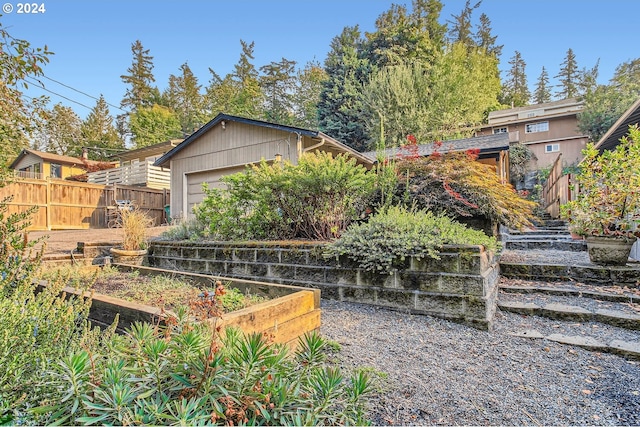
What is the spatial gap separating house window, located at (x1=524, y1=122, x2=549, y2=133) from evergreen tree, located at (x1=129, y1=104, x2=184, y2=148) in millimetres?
25727

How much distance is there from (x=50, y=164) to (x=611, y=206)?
25.5 m

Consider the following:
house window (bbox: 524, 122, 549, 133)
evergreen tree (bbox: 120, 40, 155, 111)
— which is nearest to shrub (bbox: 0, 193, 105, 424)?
house window (bbox: 524, 122, 549, 133)

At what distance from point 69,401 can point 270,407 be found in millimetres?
624

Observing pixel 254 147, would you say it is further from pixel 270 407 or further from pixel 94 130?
pixel 94 130

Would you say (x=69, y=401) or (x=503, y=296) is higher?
(x=69, y=401)

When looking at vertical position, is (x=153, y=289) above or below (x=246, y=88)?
below

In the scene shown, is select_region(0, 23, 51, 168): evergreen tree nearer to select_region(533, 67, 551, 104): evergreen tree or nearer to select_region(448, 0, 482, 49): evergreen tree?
select_region(448, 0, 482, 49): evergreen tree

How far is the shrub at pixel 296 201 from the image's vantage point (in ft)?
13.8

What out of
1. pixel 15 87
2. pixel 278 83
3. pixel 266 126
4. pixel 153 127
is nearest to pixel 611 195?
pixel 15 87

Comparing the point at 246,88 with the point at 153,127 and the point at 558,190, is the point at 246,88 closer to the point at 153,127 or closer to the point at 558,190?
the point at 153,127

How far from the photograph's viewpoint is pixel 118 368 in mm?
1085

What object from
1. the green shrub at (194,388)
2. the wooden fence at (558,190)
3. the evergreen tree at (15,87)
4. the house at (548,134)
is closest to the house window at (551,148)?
the house at (548,134)

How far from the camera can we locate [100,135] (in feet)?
88.2

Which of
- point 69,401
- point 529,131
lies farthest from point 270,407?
point 529,131
